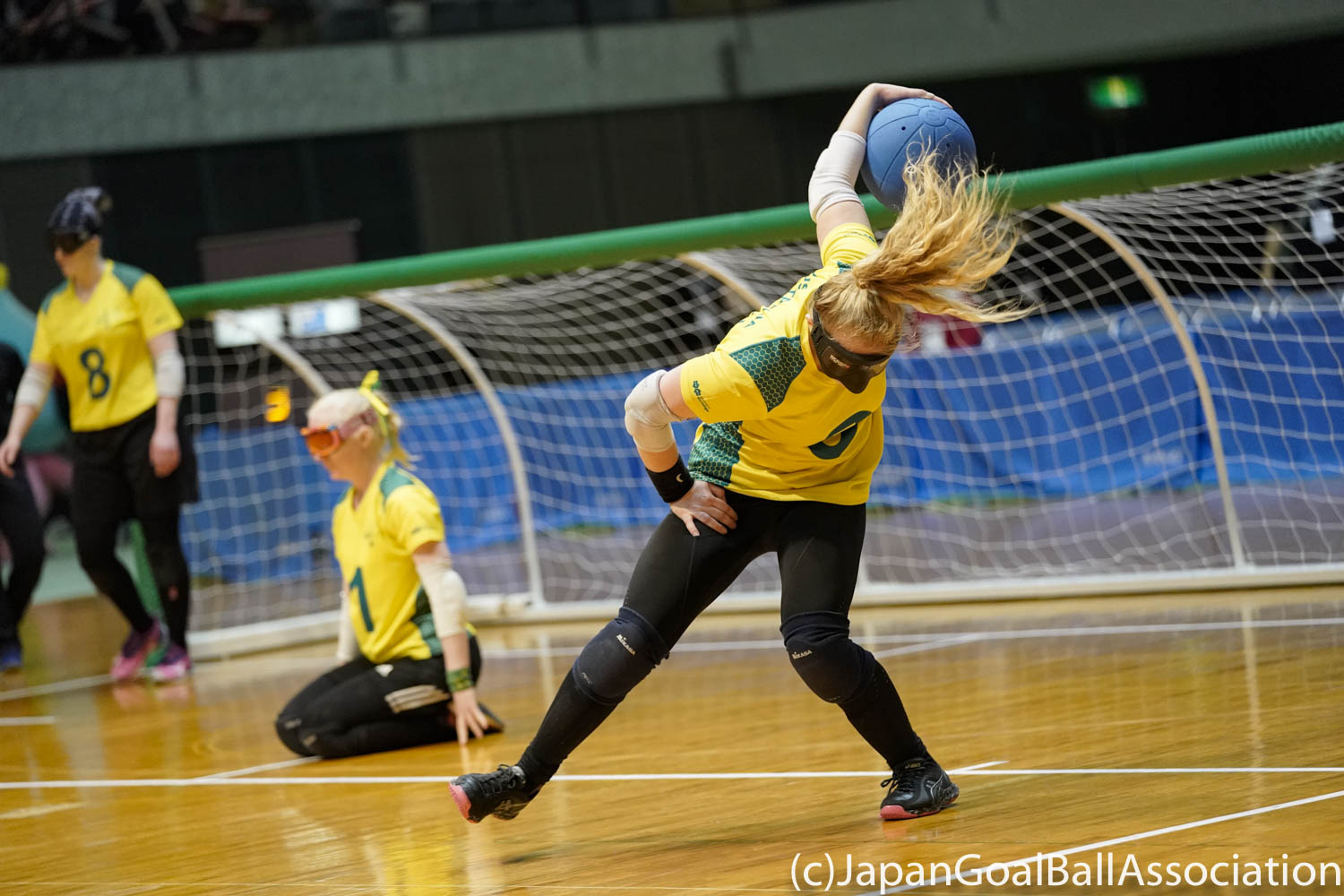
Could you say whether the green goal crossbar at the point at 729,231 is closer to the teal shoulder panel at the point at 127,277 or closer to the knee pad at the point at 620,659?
the teal shoulder panel at the point at 127,277

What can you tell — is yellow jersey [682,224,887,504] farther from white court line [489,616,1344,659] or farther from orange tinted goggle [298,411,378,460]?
white court line [489,616,1344,659]

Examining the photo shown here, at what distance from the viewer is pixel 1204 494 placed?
26.5ft

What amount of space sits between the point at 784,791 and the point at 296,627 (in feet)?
14.5

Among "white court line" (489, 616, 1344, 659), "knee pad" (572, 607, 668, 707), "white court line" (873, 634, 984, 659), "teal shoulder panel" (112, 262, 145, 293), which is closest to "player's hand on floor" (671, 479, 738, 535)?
"knee pad" (572, 607, 668, 707)

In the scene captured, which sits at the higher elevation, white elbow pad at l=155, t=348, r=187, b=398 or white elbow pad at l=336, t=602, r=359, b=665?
white elbow pad at l=155, t=348, r=187, b=398

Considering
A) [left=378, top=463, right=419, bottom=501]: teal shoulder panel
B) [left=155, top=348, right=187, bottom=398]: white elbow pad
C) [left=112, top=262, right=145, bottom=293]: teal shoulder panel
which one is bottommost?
[left=378, top=463, right=419, bottom=501]: teal shoulder panel

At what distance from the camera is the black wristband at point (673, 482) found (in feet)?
9.82

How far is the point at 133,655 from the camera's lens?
6473mm

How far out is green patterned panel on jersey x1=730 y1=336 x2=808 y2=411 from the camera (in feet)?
9.16

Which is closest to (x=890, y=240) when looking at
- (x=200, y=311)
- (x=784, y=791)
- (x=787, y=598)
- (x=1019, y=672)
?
(x=787, y=598)

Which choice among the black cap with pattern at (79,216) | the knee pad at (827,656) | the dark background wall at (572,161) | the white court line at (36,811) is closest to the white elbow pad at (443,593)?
the white court line at (36,811)

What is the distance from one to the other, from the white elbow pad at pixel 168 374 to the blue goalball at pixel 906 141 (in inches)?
149

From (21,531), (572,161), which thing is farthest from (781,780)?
(572,161)

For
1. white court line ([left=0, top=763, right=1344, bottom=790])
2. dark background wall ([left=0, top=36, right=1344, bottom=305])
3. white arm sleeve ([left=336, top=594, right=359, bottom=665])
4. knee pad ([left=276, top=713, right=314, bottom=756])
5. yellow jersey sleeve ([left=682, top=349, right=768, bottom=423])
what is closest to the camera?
yellow jersey sleeve ([left=682, top=349, right=768, bottom=423])
